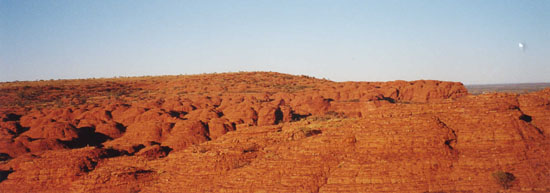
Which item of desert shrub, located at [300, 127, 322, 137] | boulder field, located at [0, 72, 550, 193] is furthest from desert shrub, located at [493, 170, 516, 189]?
desert shrub, located at [300, 127, 322, 137]

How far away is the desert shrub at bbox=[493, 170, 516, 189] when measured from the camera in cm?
1019

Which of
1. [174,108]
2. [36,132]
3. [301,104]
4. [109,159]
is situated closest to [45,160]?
[109,159]

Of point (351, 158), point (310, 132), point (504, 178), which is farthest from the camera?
point (310, 132)

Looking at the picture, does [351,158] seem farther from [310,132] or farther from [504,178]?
[504,178]

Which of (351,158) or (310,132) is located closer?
(351,158)

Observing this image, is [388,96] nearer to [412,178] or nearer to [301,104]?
[301,104]

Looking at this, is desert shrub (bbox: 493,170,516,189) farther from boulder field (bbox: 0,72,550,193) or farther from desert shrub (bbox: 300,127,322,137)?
desert shrub (bbox: 300,127,322,137)

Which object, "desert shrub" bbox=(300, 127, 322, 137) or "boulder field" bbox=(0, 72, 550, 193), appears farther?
"desert shrub" bbox=(300, 127, 322, 137)

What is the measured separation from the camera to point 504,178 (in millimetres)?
10203

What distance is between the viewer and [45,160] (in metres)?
14.9

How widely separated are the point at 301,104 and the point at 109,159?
52.6 ft

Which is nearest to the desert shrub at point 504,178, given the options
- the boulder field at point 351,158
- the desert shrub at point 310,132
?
the boulder field at point 351,158

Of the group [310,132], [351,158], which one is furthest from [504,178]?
[310,132]

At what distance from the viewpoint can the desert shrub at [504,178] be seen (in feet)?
33.4
